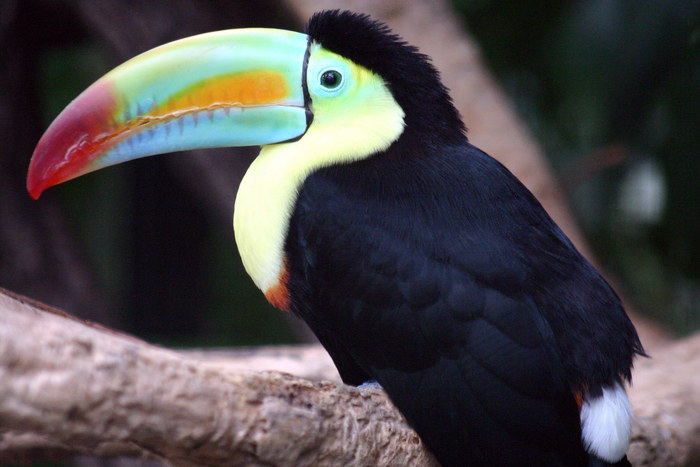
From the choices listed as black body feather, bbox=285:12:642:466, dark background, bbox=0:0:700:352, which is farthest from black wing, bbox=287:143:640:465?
dark background, bbox=0:0:700:352

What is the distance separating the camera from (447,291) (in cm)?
156

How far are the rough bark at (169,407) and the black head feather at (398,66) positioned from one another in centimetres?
61

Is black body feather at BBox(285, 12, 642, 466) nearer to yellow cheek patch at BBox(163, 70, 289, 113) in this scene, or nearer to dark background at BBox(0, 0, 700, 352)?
yellow cheek patch at BBox(163, 70, 289, 113)

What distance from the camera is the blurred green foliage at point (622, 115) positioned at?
3494 millimetres

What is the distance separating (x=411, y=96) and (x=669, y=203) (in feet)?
7.42

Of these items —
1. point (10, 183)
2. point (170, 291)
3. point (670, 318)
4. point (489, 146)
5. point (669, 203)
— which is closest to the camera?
point (489, 146)

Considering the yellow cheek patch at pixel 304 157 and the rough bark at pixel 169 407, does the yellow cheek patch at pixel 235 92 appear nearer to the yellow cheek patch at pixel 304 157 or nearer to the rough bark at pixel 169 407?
the yellow cheek patch at pixel 304 157

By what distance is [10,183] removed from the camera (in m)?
3.26

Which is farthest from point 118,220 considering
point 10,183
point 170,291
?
point 10,183

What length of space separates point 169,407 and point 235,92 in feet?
2.95

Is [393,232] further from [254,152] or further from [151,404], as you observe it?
[254,152]

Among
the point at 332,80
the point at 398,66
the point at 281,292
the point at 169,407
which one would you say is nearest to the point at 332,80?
the point at 332,80

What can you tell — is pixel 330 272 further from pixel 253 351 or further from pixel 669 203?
pixel 669 203

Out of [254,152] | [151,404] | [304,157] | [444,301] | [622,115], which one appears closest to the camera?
[151,404]
